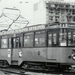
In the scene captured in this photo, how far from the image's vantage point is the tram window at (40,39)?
15281 mm

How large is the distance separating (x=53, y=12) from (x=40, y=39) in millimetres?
48617

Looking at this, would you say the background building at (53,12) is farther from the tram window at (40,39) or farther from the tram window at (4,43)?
the tram window at (40,39)

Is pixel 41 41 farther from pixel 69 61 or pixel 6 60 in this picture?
pixel 6 60

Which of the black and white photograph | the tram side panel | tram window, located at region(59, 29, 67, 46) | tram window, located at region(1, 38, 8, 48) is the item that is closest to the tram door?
the black and white photograph

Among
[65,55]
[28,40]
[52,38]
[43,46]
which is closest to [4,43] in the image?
[28,40]

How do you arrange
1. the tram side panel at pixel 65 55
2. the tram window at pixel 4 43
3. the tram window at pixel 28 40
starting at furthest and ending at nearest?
the tram window at pixel 4 43, the tram window at pixel 28 40, the tram side panel at pixel 65 55

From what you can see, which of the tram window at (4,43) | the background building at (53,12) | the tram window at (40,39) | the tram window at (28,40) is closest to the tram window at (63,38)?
the tram window at (40,39)

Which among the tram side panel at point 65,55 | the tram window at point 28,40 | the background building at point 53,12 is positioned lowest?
the tram side panel at point 65,55

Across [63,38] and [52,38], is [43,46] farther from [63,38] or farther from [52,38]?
[63,38]

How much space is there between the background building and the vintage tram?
41.4 meters

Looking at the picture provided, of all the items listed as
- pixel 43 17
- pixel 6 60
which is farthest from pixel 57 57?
pixel 43 17

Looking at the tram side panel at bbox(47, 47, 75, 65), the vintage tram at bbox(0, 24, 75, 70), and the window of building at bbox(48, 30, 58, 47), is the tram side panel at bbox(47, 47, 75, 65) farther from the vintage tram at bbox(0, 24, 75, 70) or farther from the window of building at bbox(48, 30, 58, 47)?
the window of building at bbox(48, 30, 58, 47)

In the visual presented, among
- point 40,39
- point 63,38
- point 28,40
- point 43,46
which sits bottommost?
point 43,46

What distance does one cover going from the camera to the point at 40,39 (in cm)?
1548
